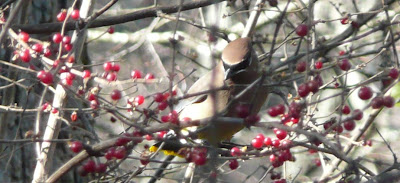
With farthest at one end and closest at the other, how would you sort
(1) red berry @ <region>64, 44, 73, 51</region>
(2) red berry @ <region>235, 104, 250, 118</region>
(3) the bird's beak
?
(3) the bird's beak, (1) red berry @ <region>64, 44, 73, 51</region>, (2) red berry @ <region>235, 104, 250, 118</region>

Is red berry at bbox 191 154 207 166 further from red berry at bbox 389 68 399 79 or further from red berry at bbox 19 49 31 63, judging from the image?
red berry at bbox 19 49 31 63

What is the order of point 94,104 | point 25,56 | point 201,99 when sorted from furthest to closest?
1. point 201,99
2. point 25,56
3. point 94,104

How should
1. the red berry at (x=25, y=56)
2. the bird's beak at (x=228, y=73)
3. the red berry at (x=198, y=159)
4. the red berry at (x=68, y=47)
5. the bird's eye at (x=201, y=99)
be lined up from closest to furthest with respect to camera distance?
the red berry at (x=198, y=159), the red berry at (x=25, y=56), the red berry at (x=68, y=47), the bird's beak at (x=228, y=73), the bird's eye at (x=201, y=99)

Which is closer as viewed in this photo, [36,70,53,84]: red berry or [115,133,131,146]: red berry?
[115,133,131,146]: red berry

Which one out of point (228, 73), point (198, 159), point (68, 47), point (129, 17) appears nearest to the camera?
point (198, 159)

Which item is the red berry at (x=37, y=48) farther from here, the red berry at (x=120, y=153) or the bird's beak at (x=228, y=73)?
the bird's beak at (x=228, y=73)

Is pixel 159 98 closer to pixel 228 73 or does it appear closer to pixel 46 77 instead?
pixel 46 77

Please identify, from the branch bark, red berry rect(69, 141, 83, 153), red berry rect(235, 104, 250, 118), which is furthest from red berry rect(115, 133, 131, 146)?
the branch bark

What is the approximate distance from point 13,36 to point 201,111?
67.5 inches

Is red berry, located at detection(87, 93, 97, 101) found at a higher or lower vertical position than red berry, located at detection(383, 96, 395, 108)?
higher

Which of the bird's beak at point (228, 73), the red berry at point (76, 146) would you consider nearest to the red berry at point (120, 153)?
the red berry at point (76, 146)

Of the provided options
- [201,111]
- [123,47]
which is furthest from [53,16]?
[123,47]

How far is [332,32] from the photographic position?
7.79 meters

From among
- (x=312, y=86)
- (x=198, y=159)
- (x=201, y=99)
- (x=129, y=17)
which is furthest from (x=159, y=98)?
(x=201, y=99)
